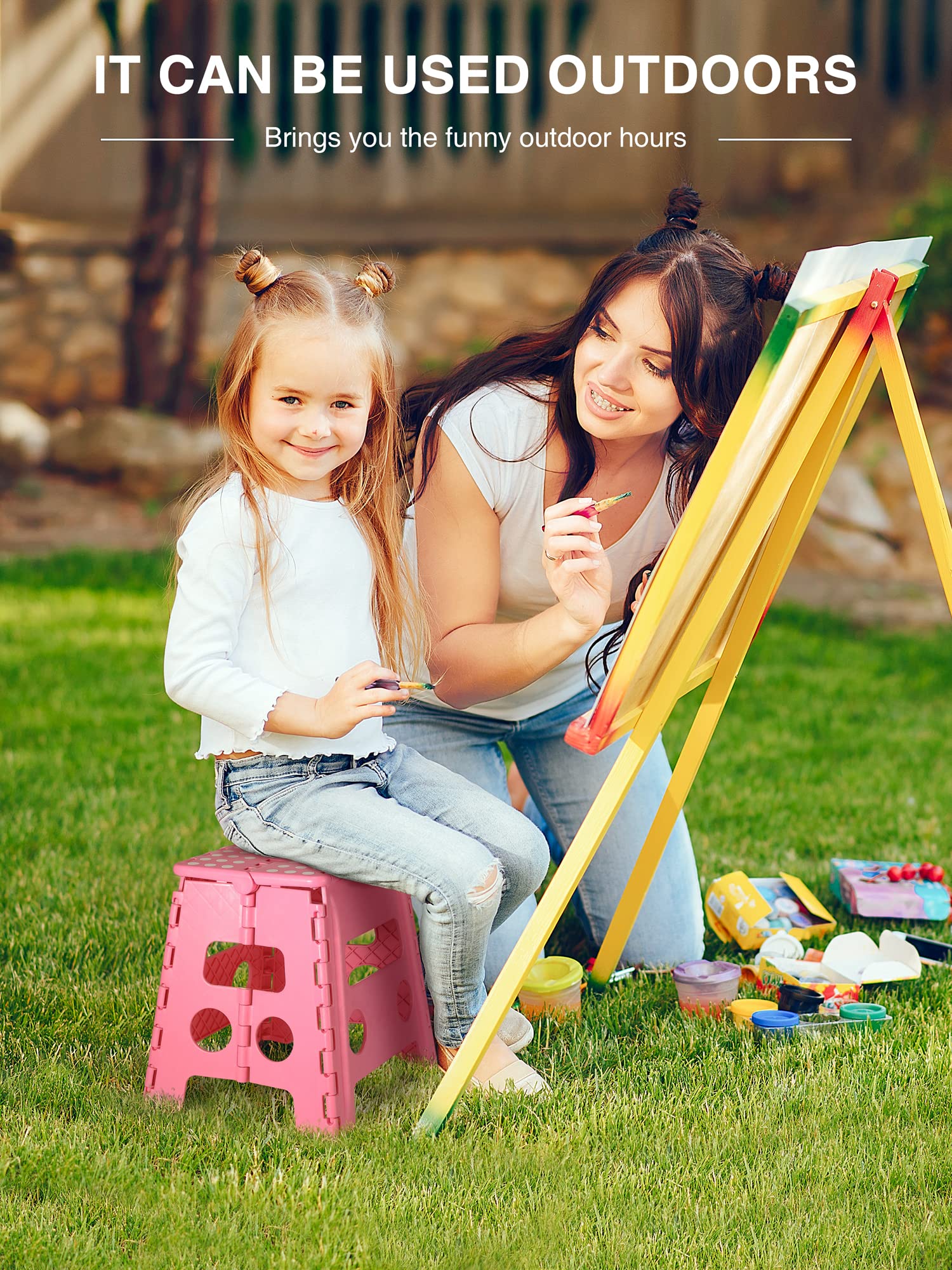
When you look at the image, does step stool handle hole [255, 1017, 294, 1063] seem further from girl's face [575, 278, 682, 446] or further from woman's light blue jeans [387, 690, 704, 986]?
girl's face [575, 278, 682, 446]

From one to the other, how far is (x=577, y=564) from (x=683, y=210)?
69 centimetres

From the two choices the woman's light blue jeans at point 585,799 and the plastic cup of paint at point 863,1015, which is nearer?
the plastic cup of paint at point 863,1015

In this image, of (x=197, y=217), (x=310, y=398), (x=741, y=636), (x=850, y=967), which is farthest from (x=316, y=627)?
(x=197, y=217)

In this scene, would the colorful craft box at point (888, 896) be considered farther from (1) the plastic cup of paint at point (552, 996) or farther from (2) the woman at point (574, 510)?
(1) the plastic cup of paint at point (552, 996)

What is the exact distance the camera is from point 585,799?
273 centimetres

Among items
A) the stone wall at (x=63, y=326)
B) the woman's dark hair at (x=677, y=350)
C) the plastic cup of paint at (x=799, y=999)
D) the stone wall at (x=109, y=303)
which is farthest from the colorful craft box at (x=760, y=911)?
the stone wall at (x=63, y=326)

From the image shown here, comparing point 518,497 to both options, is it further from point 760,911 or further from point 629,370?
point 760,911

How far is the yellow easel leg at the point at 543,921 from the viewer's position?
1820mm

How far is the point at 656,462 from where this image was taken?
2.41m

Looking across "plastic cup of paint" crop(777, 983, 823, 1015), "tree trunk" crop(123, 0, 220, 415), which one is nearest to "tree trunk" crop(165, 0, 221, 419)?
"tree trunk" crop(123, 0, 220, 415)

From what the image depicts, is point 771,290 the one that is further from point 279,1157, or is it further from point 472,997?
point 279,1157

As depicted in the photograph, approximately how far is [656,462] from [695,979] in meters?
0.92

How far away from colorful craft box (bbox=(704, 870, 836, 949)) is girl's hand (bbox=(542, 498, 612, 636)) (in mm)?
1029

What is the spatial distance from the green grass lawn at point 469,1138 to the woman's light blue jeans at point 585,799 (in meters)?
0.15
